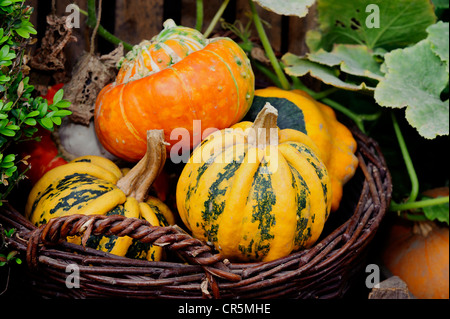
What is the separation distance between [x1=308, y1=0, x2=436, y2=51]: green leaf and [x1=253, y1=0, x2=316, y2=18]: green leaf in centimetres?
24

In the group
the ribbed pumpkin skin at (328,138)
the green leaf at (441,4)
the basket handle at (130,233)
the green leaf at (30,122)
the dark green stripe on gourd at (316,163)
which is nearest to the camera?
the basket handle at (130,233)

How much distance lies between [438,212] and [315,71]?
0.60 m

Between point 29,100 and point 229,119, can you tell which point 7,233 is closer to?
point 29,100

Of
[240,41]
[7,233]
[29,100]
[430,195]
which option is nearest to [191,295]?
[7,233]

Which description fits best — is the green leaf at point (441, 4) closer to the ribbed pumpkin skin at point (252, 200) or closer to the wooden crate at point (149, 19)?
the wooden crate at point (149, 19)

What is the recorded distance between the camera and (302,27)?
1.59 meters

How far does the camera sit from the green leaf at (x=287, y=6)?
3.90 ft

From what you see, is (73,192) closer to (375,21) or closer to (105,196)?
(105,196)

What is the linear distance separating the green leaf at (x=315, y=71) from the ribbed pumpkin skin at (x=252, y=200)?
35 centimetres

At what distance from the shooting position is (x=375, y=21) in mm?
1408

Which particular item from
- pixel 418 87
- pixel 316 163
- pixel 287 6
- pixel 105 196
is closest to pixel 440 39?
pixel 418 87

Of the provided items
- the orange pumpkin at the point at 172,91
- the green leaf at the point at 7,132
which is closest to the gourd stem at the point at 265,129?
the orange pumpkin at the point at 172,91
